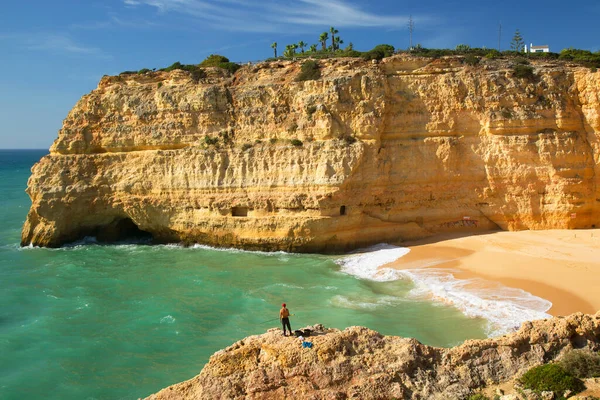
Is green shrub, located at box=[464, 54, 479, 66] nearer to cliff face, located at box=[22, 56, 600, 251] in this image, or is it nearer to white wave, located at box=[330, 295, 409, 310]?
cliff face, located at box=[22, 56, 600, 251]

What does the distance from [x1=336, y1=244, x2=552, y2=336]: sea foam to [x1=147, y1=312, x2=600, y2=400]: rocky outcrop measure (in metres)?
3.85

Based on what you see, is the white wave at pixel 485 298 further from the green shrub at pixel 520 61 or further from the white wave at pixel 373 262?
the green shrub at pixel 520 61

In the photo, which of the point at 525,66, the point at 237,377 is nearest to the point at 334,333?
the point at 237,377

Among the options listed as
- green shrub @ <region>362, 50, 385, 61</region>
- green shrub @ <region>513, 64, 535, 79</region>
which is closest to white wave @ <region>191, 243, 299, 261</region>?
green shrub @ <region>362, 50, 385, 61</region>

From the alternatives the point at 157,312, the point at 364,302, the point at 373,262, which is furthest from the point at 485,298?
the point at 157,312

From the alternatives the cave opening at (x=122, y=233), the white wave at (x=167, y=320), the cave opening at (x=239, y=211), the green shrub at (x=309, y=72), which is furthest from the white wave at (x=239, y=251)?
the green shrub at (x=309, y=72)

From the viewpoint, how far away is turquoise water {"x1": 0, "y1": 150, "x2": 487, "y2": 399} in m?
10.6

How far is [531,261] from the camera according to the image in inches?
672

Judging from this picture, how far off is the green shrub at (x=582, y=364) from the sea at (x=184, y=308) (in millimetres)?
3847

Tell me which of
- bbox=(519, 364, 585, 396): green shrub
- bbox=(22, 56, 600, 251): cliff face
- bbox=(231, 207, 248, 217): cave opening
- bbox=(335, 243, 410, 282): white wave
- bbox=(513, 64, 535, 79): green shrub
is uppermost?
bbox=(513, 64, 535, 79): green shrub

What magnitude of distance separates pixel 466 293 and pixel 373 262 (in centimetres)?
497

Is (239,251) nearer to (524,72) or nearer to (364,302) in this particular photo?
(364,302)

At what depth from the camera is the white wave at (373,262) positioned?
55.2 ft

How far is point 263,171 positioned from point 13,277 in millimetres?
11938
